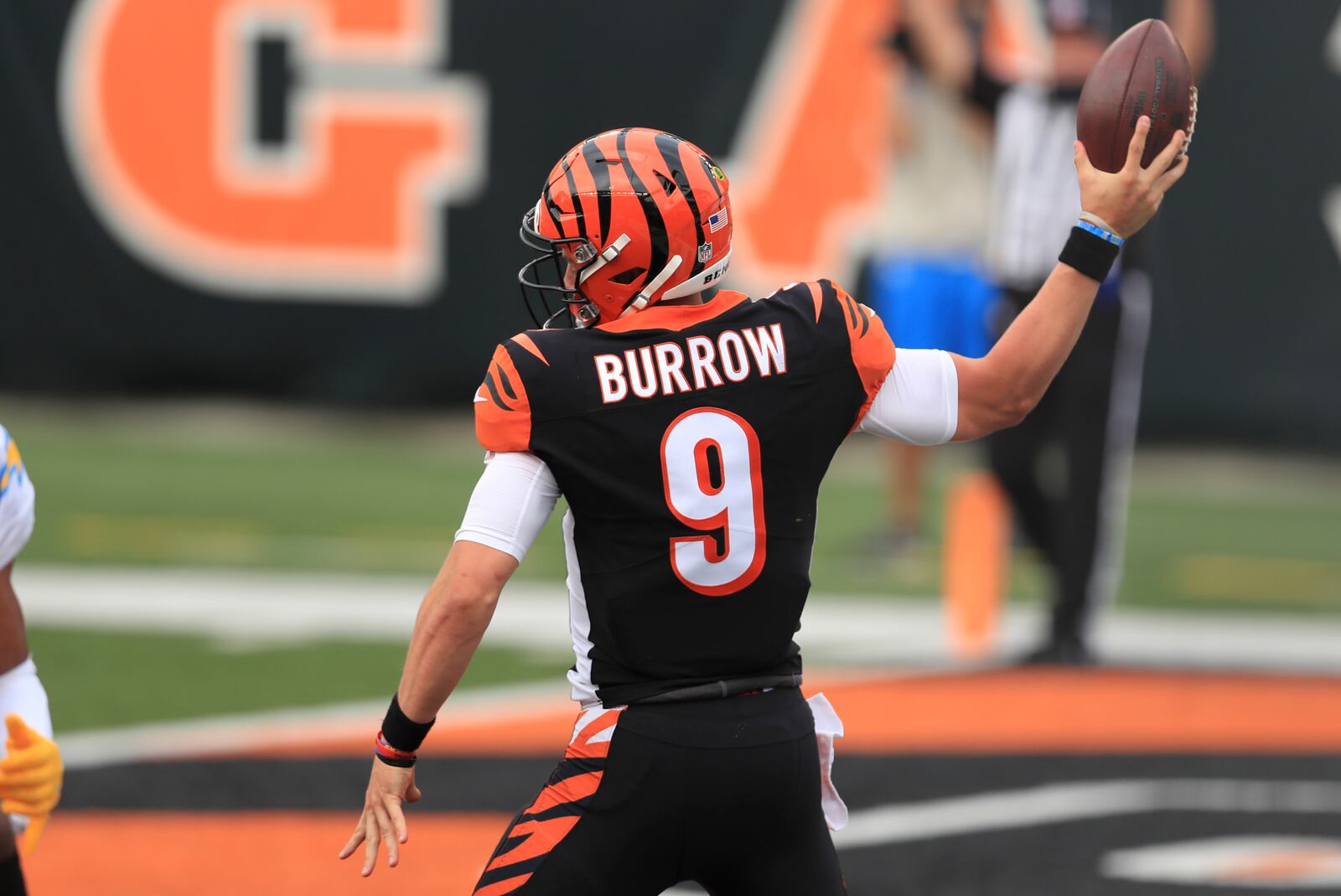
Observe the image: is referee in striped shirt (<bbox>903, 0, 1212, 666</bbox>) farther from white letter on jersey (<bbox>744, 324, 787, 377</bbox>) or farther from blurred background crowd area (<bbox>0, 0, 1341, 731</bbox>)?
white letter on jersey (<bbox>744, 324, 787, 377</bbox>)

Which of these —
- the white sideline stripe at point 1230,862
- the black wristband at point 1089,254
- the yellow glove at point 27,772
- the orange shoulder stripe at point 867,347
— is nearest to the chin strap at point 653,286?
the orange shoulder stripe at point 867,347

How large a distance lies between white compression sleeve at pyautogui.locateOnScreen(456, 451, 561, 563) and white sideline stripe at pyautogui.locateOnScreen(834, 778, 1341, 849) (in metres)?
2.27

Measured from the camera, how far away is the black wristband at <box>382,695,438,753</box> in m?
2.87

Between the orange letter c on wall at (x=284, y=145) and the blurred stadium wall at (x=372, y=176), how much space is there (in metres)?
0.02

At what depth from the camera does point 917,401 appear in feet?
9.93

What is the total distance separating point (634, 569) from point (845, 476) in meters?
9.09

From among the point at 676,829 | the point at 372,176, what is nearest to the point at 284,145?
the point at 372,176

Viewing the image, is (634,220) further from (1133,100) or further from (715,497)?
(1133,100)

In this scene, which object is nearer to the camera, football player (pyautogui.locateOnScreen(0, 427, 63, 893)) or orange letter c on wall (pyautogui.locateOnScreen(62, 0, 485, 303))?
football player (pyautogui.locateOnScreen(0, 427, 63, 893))

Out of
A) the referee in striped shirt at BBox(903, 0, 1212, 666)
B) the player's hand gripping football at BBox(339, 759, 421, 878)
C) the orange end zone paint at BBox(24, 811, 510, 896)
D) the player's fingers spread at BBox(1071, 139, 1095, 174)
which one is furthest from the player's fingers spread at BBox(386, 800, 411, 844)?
the referee in striped shirt at BBox(903, 0, 1212, 666)

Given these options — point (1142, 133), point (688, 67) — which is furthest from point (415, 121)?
point (1142, 133)

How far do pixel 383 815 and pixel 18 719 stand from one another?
0.57 m

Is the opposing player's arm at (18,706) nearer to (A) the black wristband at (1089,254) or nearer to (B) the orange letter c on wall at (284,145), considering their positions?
(A) the black wristband at (1089,254)

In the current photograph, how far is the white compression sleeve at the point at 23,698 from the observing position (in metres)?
3.14
